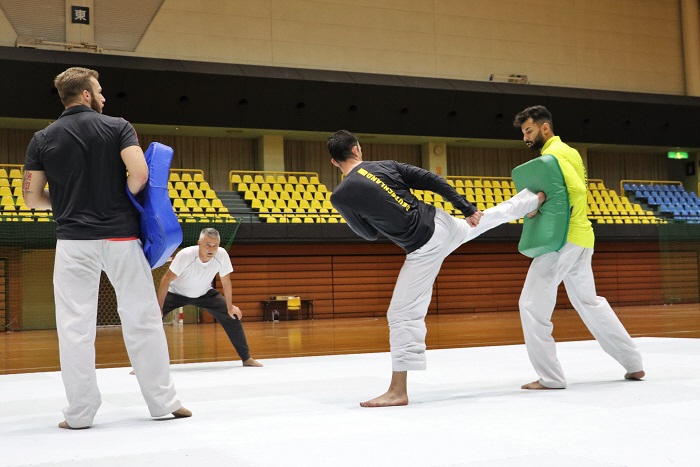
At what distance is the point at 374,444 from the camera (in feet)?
11.9

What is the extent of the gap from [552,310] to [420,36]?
19.7m

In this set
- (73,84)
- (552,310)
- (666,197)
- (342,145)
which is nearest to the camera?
(73,84)

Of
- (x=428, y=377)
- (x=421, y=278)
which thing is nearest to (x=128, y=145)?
(x=421, y=278)

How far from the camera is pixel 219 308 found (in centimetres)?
829

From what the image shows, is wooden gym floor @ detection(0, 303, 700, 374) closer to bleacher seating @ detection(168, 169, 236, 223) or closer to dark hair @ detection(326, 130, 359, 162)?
dark hair @ detection(326, 130, 359, 162)

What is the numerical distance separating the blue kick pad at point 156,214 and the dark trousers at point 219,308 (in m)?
3.61

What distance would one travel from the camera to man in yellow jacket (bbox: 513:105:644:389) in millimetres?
5512

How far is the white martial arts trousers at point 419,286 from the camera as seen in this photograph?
4.93m

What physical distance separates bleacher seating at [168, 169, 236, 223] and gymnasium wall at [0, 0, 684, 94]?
3323 millimetres

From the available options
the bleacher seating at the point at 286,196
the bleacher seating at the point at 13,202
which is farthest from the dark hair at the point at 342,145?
the bleacher seating at the point at 286,196

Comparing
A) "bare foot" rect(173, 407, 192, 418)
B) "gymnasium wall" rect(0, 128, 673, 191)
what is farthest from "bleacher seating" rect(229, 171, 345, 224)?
"bare foot" rect(173, 407, 192, 418)

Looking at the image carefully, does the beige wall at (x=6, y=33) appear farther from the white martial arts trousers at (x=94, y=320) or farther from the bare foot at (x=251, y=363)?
the white martial arts trousers at (x=94, y=320)

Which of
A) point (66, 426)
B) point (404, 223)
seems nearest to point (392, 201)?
point (404, 223)

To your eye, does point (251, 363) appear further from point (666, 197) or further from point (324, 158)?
point (666, 197)
